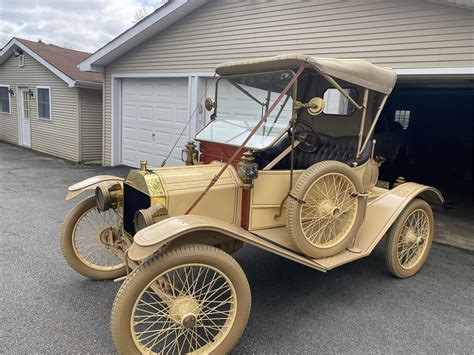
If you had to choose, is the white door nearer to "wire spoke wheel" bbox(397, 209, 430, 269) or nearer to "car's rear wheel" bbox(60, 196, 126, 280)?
"car's rear wheel" bbox(60, 196, 126, 280)

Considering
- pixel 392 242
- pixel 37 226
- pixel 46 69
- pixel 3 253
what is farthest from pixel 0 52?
pixel 392 242

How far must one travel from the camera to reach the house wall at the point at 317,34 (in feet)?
15.7

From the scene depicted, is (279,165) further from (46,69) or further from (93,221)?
(46,69)

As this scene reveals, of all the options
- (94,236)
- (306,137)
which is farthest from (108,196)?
(306,137)

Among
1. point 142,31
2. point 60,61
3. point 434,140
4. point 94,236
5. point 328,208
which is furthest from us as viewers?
point 434,140

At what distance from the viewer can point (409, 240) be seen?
394cm

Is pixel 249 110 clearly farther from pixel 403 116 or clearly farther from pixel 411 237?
pixel 403 116

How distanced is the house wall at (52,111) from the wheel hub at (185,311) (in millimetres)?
10274

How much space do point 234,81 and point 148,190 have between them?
58.8 inches

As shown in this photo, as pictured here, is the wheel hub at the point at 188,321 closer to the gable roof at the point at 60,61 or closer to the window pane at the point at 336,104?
the window pane at the point at 336,104

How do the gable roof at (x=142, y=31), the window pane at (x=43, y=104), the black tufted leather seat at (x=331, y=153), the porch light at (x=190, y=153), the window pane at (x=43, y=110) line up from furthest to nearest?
1. the window pane at (x=43, y=110)
2. the window pane at (x=43, y=104)
3. the gable roof at (x=142, y=31)
4. the porch light at (x=190, y=153)
5. the black tufted leather seat at (x=331, y=153)

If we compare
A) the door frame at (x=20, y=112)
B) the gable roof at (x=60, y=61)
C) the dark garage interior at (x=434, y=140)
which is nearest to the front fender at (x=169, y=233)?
the dark garage interior at (x=434, y=140)

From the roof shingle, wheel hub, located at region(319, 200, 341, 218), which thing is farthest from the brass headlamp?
the roof shingle

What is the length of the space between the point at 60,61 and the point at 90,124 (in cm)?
264
